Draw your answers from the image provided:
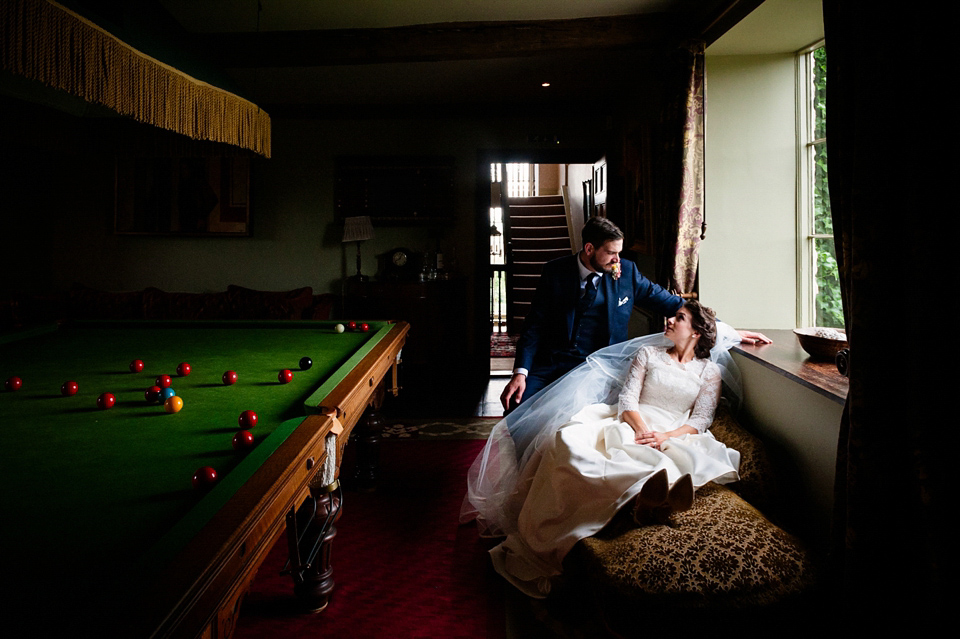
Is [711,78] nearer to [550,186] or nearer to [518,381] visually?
[518,381]

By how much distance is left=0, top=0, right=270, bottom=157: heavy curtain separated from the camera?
5.61 feet

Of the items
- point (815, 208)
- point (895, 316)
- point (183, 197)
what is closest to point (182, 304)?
point (183, 197)

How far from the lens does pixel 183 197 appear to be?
633 centimetres

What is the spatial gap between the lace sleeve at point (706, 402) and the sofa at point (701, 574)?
586 mm

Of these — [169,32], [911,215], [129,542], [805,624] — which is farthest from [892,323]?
[169,32]

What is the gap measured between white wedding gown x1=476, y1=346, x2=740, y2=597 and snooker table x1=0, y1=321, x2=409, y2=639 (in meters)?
0.76

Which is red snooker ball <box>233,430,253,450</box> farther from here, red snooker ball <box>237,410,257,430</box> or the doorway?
the doorway

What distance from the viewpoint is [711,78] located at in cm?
333

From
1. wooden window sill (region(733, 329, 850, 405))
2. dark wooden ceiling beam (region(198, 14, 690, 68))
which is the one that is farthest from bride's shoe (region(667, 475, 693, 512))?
dark wooden ceiling beam (region(198, 14, 690, 68))

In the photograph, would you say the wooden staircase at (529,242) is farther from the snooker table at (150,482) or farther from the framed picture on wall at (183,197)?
the snooker table at (150,482)

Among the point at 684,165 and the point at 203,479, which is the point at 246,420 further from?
the point at 684,165

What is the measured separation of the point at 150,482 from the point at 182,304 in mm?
5394

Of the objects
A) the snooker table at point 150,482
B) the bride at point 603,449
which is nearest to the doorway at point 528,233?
the bride at point 603,449

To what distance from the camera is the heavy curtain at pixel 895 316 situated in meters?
1.30
